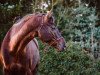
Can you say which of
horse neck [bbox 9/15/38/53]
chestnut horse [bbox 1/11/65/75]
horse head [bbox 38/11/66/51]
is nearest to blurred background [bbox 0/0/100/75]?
chestnut horse [bbox 1/11/65/75]

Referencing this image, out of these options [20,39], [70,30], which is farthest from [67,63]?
[20,39]

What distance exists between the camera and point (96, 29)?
1347 cm

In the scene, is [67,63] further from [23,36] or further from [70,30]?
[23,36]

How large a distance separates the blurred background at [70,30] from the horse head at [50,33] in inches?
198

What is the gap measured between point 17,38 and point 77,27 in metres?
7.96

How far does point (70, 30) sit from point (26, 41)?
300 inches

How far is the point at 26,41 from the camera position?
5562 millimetres

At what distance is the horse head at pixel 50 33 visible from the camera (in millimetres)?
5023

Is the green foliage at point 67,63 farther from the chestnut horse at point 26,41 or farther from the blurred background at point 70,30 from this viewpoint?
the chestnut horse at point 26,41

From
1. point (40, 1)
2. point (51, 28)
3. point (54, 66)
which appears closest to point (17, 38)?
point (51, 28)

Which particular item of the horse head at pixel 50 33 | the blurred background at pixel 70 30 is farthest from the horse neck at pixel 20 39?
the blurred background at pixel 70 30

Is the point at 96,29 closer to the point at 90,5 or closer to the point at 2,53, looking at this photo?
the point at 90,5

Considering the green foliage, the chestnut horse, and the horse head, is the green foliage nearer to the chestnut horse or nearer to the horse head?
the chestnut horse

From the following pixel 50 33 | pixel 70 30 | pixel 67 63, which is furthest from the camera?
pixel 70 30
